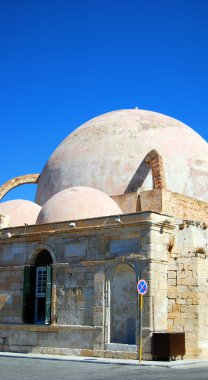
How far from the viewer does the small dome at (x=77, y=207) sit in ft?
62.0

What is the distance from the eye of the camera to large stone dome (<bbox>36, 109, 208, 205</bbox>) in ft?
71.5

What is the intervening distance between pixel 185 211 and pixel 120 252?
13.0 ft

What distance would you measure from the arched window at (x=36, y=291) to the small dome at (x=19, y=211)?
2.93 metres

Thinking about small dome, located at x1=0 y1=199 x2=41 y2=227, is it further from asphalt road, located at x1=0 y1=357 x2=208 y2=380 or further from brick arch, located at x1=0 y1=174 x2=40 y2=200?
asphalt road, located at x1=0 y1=357 x2=208 y2=380

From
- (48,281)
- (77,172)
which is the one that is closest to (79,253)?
(48,281)

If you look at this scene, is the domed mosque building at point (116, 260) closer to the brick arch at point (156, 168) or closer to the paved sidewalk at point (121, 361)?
the brick arch at point (156, 168)

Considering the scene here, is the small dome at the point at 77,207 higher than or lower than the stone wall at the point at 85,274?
higher

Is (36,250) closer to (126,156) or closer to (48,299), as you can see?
(48,299)

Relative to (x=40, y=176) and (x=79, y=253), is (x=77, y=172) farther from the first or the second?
(x=79, y=253)

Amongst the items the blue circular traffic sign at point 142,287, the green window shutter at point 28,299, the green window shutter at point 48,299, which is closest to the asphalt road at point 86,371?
the blue circular traffic sign at point 142,287

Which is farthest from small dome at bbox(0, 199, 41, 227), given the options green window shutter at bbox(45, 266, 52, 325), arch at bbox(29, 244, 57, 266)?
green window shutter at bbox(45, 266, 52, 325)

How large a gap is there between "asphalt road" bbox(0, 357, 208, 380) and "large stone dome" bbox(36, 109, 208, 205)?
8.35 metres

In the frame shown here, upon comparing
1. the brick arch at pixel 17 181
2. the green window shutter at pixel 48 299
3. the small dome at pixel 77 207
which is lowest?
the green window shutter at pixel 48 299

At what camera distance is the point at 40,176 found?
25297 millimetres
